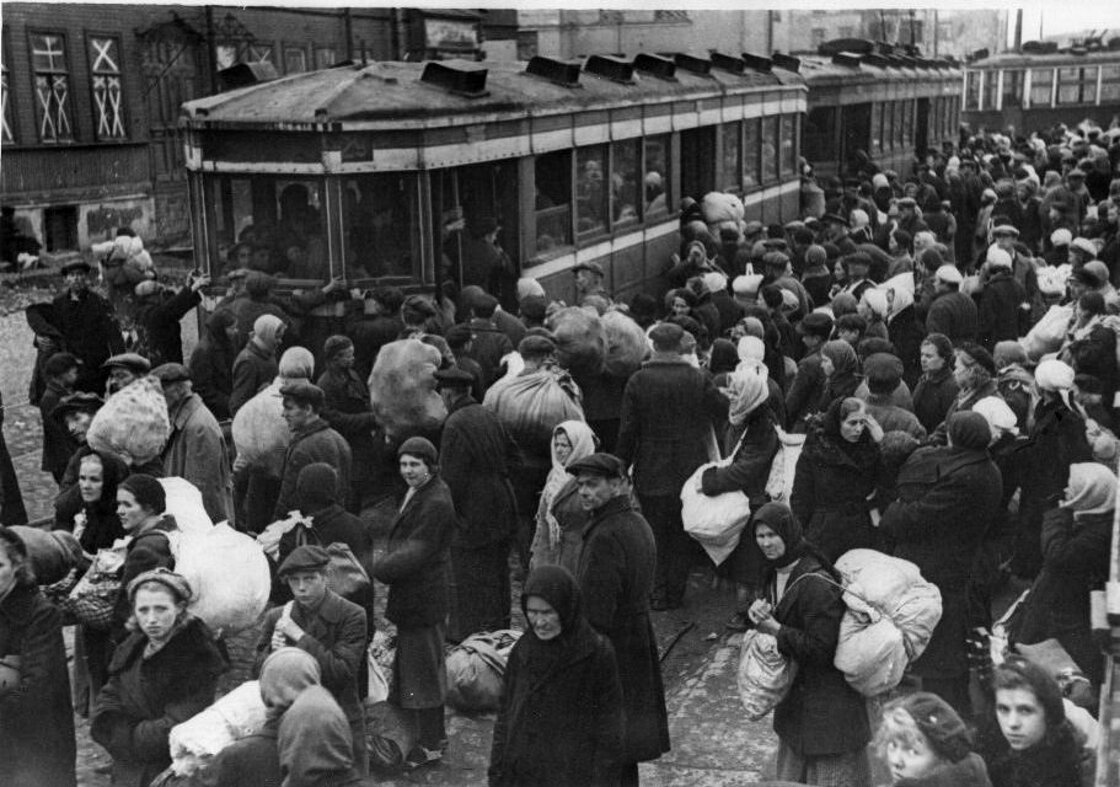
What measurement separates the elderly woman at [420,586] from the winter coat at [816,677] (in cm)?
143

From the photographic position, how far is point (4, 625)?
3957 millimetres

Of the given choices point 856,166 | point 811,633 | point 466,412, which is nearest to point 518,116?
point 466,412

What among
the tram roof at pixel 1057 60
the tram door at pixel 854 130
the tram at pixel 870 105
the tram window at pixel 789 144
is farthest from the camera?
the tram roof at pixel 1057 60

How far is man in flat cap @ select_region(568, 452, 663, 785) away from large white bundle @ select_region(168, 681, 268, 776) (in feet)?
4.07

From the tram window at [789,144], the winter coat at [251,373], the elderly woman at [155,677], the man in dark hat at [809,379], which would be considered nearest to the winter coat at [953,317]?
the man in dark hat at [809,379]

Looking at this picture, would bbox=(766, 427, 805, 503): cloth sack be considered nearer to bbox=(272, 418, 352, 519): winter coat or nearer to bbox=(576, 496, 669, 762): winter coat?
bbox=(576, 496, 669, 762): winter coat

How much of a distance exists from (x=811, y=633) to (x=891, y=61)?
19.5 m

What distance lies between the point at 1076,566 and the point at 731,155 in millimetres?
9976

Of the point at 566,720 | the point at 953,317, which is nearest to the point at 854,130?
the point at 953,317

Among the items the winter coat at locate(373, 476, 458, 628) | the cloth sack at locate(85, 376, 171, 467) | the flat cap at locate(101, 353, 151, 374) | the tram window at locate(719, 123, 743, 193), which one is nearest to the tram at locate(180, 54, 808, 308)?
the tram window at locate(719, 123, 743, 193)

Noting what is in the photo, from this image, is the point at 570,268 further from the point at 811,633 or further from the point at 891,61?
the point at 891,61

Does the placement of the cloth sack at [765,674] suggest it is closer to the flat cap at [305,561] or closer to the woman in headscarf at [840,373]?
the flat cap at [305,561]

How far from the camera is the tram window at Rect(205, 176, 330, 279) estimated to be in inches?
331

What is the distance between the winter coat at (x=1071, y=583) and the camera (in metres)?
4.45
